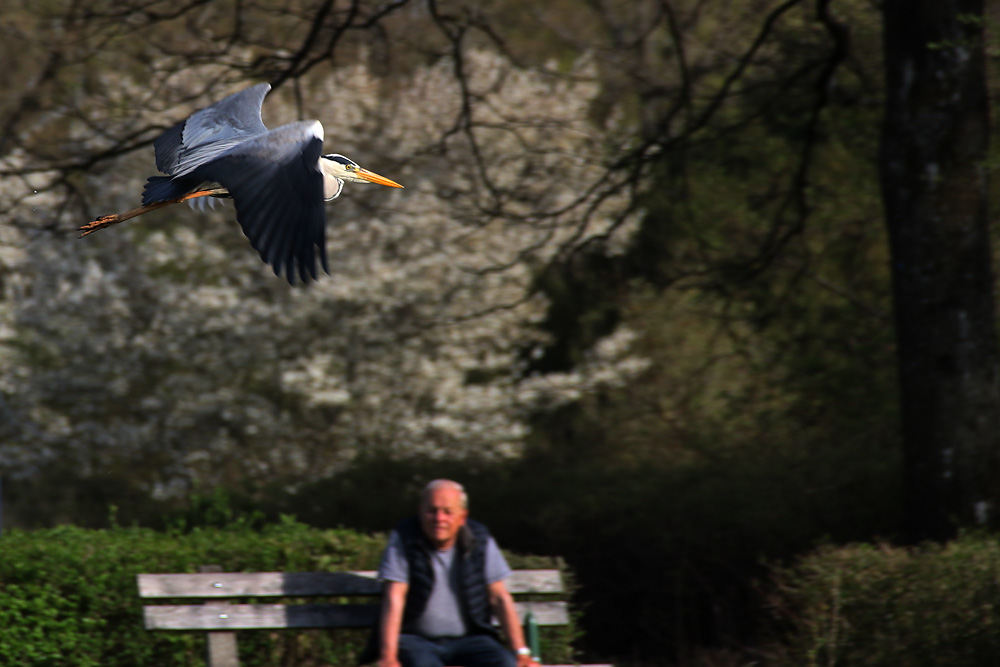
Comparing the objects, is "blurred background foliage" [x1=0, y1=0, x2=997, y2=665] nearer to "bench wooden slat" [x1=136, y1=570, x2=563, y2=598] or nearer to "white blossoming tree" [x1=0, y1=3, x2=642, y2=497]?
"white blossoming tree" [x1=0, y1=3, x2=642, y2=497]

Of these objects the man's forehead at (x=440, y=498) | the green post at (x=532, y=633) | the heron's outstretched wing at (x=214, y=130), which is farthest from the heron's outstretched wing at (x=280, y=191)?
the green post at (x=532, y=633)

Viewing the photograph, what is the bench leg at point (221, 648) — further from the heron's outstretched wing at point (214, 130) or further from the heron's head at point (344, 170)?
the heron's head at point (344, 170)

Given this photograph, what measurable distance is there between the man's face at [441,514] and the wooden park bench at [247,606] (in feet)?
1.46

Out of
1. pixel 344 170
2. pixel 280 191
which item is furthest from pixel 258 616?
pixel 344 170

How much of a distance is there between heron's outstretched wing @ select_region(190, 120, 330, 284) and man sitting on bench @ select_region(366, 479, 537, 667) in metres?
0.89

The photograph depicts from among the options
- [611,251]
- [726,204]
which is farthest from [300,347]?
[726,204]

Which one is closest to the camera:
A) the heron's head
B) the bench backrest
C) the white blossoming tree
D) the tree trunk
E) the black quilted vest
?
the black quilted vest

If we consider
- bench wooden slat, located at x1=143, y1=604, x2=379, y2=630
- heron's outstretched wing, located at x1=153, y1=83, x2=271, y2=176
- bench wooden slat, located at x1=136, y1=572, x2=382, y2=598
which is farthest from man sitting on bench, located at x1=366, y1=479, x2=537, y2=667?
heron's outstretched wing, located at x1=153, y1=83, x2=271, y2=176

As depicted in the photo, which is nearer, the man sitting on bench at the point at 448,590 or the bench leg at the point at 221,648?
the man sitting on bench at the point at 448,590

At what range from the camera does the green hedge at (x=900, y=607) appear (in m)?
4.32

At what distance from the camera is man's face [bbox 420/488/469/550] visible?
3658 millimetres

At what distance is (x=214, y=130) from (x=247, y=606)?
2.38 metres

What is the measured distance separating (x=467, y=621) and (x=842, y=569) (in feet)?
6.01

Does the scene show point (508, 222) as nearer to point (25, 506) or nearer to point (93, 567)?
point (25, 506)
